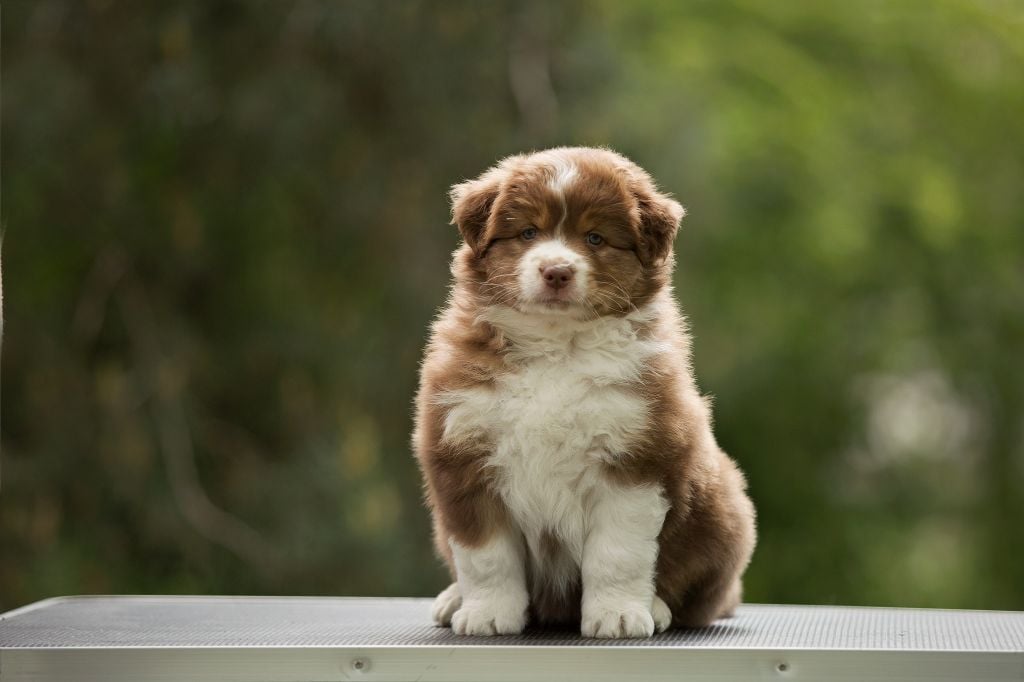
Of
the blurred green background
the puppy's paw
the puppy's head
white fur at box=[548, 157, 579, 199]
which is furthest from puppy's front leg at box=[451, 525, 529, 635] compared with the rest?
the blurred green background

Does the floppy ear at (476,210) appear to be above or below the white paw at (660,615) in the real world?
above

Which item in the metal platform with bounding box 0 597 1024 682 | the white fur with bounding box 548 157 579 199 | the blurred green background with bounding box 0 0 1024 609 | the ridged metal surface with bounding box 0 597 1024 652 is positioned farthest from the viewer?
the blurred green background with bounding box 0 0 1024 609

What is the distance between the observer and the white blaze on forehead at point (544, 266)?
375 centimetres

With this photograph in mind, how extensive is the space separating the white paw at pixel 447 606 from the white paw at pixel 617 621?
1.82 feet

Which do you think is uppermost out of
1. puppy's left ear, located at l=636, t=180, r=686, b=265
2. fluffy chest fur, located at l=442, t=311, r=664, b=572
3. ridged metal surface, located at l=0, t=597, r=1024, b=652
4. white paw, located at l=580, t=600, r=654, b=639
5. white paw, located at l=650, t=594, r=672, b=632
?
puppy's left ear, located at l=636, t=180, r=686, b=265

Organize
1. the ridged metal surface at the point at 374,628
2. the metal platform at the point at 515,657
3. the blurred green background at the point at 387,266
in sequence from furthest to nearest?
the blurred green background at the point at 387,266, the ridged metal surface at the point at 374,628, the metal platform at the point at 515,657

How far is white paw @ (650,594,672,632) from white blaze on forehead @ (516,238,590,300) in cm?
91

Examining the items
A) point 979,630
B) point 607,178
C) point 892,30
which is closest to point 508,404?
point 607,178

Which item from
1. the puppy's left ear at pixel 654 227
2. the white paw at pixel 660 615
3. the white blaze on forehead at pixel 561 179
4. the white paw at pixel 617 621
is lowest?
the white paw at pixel 660 615

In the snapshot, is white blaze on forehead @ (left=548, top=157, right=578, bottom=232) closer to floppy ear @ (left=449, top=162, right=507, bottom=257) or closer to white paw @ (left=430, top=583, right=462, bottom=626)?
floppy ear @ (left=449, top=162, right=507, bottom=257)

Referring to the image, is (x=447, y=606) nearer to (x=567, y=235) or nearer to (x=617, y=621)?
→ (x=617, y=621)

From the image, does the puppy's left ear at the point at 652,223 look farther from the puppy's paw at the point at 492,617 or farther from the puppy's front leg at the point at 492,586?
the puppy's paw at the point at 492,617

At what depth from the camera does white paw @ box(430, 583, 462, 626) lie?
13.9 feet

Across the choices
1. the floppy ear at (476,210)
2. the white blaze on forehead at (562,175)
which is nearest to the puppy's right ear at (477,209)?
the floppy ear at (476,210)
